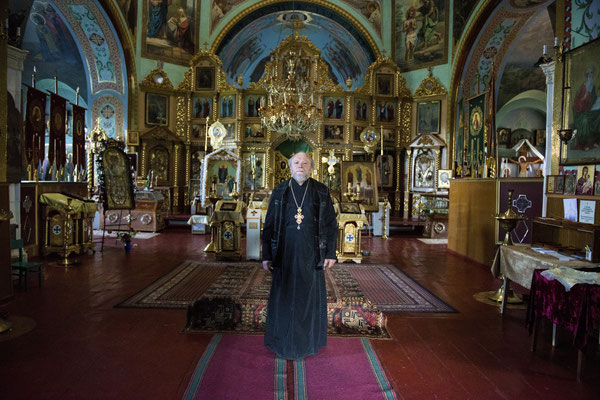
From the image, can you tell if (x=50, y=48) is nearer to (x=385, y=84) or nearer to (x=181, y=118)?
(x=181, y=118)

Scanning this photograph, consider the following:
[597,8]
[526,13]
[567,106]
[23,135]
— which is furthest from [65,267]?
[526,13]

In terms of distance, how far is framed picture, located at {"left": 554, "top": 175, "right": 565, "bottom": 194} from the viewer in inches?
220

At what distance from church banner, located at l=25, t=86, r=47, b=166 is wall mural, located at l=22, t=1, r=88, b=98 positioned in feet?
24.5

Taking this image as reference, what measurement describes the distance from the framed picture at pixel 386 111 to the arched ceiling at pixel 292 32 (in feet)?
9.07

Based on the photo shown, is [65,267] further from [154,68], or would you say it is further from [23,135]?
[154,68]

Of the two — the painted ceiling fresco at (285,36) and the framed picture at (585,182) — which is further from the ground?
the painted ceiling fresco at (285,36)

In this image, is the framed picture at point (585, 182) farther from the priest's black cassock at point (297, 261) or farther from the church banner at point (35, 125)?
the church banner at point (35, 125)

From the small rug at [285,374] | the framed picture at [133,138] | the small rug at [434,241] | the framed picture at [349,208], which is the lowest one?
the small rug at [285,374]

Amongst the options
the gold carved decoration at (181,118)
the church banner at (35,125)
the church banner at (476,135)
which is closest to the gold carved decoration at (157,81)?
the gold carved decoration at (181,118)

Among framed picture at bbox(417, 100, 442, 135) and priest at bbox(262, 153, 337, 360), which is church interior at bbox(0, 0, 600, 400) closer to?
framed picture at bbox(417, 100, 442, 135)

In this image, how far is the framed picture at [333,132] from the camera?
49.5 feet

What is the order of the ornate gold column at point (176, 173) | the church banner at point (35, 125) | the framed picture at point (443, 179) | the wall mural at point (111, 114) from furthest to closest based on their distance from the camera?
the ornate gold column at point (176, 173)
the wall mural at point (111, 114)
the framed picture at point (443, 179)
the church banner at point (35, 125)

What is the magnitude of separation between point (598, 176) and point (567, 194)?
422 millimetres

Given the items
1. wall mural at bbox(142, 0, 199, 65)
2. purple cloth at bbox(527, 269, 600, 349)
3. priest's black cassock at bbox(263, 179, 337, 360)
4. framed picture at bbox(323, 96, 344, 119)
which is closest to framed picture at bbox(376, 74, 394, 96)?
framed picture at bbox(323, 96, 344, 119)
